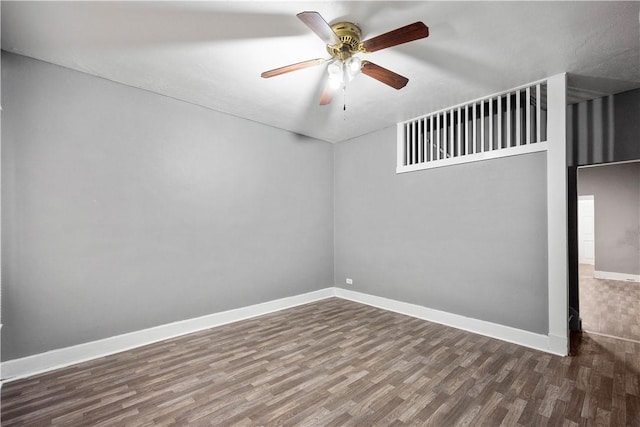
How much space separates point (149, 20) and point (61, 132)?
1498 mm

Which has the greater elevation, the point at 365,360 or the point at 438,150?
the point at 438,150

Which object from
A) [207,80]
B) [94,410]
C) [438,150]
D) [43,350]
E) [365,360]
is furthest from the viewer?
[438,150]

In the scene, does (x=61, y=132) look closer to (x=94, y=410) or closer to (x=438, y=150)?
(x=94, y=410)

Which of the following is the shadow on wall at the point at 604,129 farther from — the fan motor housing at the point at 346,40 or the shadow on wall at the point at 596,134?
the fan motor housing at the point at 346,40

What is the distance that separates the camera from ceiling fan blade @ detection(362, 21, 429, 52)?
1742 mm

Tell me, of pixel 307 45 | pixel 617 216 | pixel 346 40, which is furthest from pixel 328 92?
pixel 617 216

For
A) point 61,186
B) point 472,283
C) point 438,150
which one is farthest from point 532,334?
point 61,186

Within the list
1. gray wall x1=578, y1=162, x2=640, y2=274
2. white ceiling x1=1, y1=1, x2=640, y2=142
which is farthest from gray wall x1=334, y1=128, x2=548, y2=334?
gray wall x1=578, y1=162, x2=640, y2=274

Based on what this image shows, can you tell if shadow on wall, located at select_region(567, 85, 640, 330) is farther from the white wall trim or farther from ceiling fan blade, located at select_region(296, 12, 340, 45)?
the white wall trim

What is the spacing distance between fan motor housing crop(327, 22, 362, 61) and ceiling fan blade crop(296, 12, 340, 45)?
12 centimetres

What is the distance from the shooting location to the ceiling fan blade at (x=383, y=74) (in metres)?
2.22

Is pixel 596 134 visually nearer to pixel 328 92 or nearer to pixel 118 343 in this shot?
pixel 328 92

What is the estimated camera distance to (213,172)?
376 centimetres

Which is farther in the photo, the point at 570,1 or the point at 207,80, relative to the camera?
the point at 207,80
